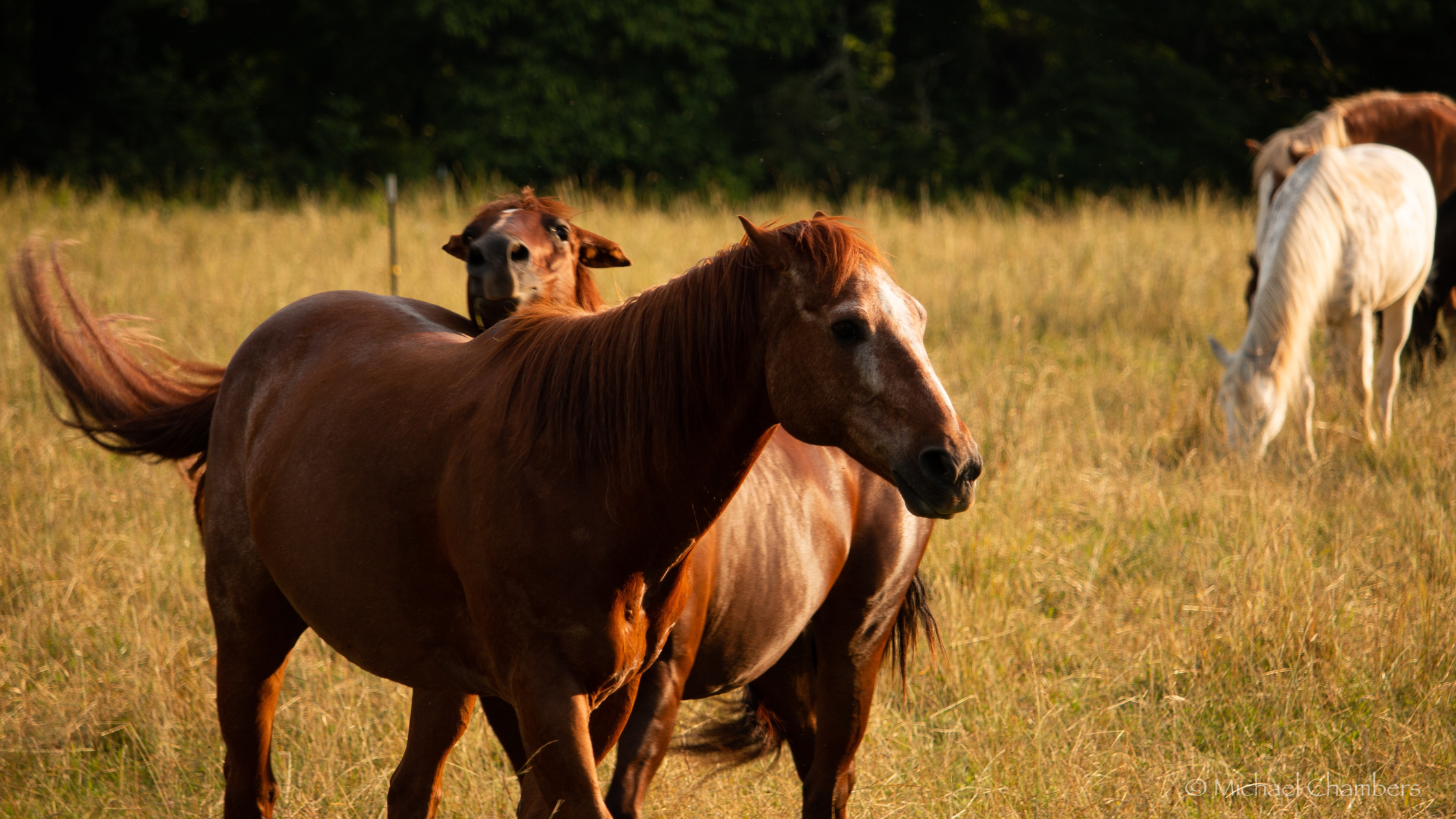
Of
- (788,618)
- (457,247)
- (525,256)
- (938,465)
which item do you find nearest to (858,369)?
(938,465)

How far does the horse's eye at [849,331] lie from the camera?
1.82 m

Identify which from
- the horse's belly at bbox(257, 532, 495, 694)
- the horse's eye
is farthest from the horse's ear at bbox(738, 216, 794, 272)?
the horse's belly at bbox(257, 532, 495, 694)

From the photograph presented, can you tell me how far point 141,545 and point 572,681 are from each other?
322cm

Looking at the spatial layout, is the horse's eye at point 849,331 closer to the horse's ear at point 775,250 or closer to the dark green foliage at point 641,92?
the horse's ear at point 775,250

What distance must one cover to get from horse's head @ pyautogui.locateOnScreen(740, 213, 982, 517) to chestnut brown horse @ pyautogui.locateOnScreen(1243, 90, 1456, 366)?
516cm

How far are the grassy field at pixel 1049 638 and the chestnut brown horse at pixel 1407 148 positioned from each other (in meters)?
1.02

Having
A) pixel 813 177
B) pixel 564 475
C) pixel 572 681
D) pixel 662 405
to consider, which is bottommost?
pixel 813 177

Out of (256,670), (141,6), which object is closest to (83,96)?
(141,6)

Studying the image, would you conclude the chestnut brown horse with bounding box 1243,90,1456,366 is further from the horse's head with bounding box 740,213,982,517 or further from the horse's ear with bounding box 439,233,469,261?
the horse's head with bounding box 740,213,982,517

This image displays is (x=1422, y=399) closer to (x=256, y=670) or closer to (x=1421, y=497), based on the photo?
(x=1421, y=497)

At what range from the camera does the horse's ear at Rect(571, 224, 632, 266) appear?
130 inches

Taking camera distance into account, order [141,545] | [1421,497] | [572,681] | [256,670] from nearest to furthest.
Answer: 1. [572,681]
2. [256,670]
3. [141,545]
4. [1421,497]

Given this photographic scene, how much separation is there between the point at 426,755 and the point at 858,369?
5.23ft

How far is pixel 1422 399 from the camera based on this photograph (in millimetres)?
6176
